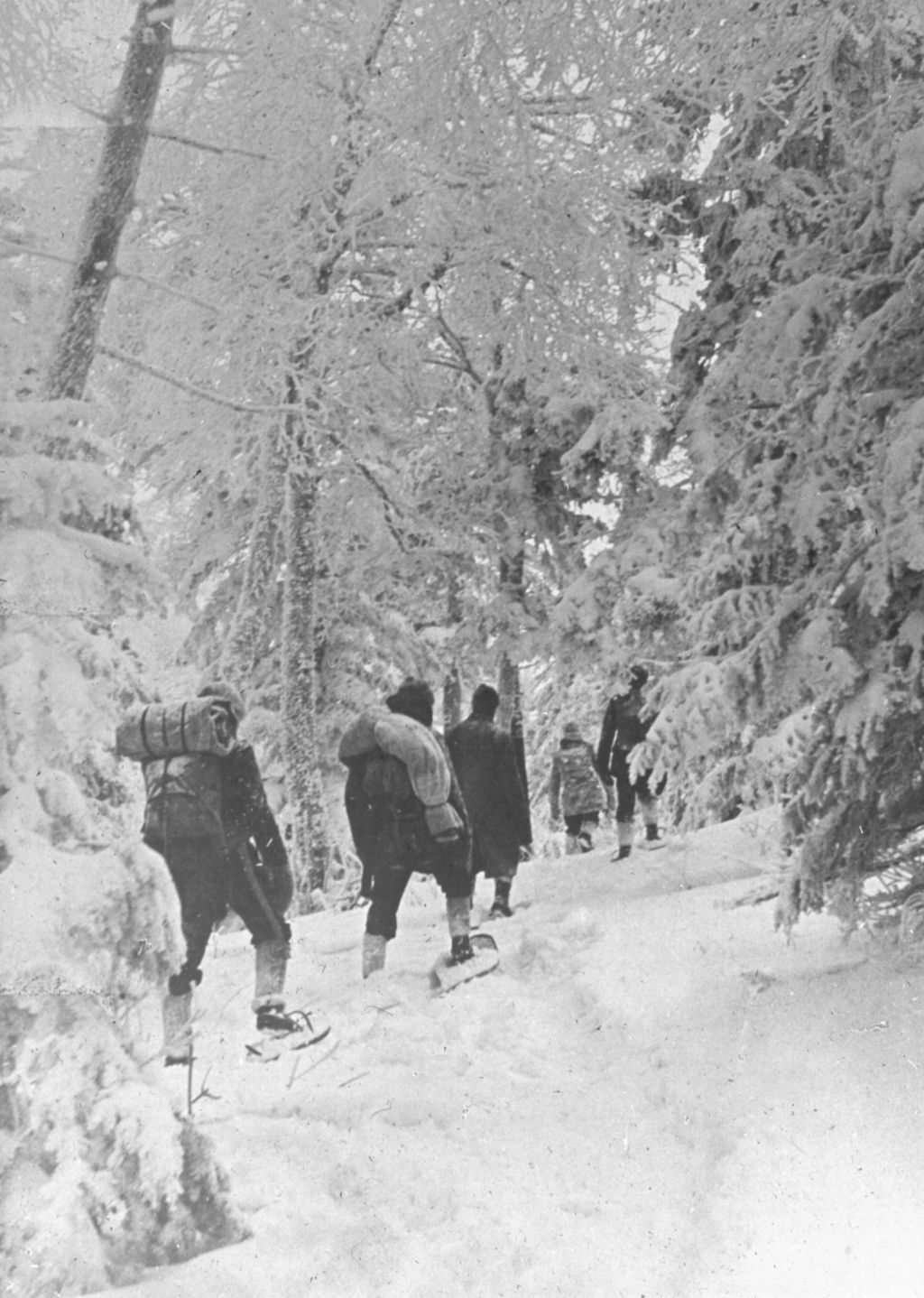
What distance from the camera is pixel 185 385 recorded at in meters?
4.06

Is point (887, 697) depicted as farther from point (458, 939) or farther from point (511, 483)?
point (511, 483)

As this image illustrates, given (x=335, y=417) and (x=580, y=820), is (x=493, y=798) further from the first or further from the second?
(x=335, y=417)

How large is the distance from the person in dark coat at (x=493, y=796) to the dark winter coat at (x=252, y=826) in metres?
3.51

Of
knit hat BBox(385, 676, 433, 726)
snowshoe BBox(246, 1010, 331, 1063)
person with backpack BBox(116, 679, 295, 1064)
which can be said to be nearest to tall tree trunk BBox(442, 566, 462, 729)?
knit hat BBox(385, 676, 433, 726)

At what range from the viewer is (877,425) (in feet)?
14.8

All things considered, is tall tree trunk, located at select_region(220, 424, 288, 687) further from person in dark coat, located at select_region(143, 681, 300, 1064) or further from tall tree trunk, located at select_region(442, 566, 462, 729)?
tall tree trunk, located at select_region(442, 566, 462, 729)

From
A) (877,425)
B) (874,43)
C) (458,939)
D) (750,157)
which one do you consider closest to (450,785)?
(458,939)

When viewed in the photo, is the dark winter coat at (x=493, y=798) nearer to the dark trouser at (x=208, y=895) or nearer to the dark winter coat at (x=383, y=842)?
the dark winter coat at (x=383, y=842)

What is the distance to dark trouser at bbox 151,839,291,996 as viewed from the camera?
3.49m

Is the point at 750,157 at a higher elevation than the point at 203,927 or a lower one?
higher

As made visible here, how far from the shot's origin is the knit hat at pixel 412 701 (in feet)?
17.2

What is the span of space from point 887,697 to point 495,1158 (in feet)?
7.77

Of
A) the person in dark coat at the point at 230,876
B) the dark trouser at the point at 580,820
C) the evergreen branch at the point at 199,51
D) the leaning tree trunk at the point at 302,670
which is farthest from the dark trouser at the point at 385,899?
the dark trouser at the point at 580,820

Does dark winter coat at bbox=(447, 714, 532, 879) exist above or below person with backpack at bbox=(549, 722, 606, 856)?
above
